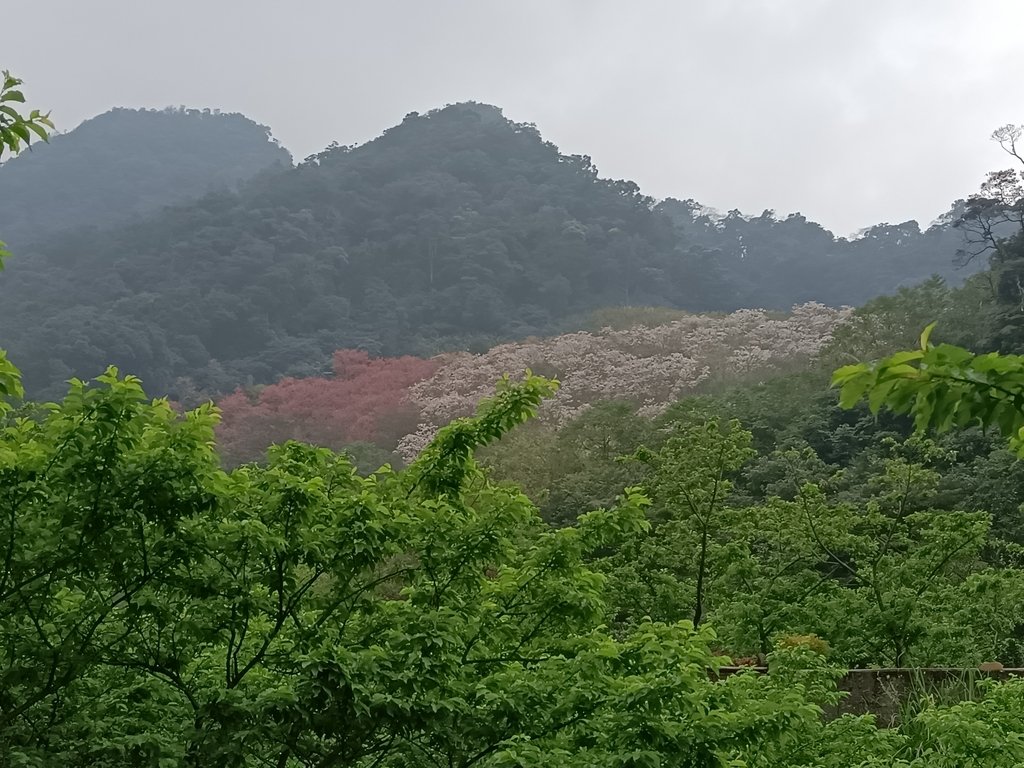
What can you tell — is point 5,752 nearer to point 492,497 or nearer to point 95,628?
point 95,628

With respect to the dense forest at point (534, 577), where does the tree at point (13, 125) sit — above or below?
above

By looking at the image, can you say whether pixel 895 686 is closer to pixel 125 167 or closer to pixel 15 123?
pixel 15 123

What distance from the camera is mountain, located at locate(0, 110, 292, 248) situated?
52281 mm

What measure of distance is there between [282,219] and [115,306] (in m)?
9.75

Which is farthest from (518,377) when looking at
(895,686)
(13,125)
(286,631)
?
(13,125)

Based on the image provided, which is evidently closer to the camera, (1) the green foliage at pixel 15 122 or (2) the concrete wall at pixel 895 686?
(1) the green foliage at pixel 15 122

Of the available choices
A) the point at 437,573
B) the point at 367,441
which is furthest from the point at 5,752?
the point at 367,441

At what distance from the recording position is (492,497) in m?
4.02

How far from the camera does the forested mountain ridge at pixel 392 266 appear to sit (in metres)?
35.6

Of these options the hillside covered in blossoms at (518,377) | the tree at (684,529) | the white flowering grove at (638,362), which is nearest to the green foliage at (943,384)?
the tree at (684,529)

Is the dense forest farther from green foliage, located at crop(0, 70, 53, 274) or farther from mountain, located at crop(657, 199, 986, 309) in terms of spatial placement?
mountain, located at crop(657, 199, 986, 309)

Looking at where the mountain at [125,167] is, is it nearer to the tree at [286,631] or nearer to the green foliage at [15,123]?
the tree at [286,631]

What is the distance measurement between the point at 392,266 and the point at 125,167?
25096mm

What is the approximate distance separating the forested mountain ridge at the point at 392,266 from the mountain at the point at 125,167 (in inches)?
252
